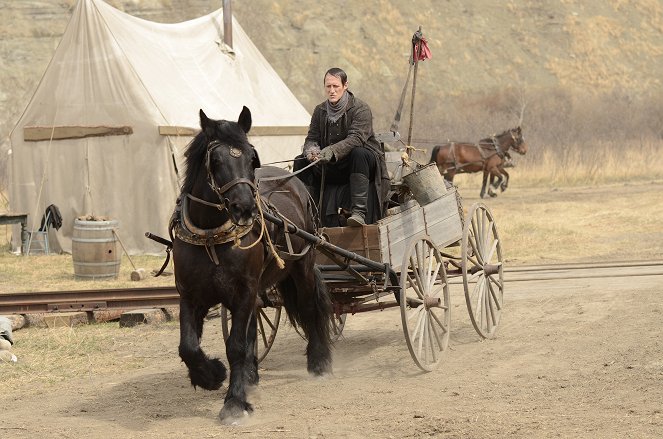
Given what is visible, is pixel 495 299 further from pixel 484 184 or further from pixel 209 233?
pixel 484 184

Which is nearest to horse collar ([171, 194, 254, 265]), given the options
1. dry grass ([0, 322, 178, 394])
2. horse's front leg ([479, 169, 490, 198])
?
dry grass ([0, 322, 178, 394])

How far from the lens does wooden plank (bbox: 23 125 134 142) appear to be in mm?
18328

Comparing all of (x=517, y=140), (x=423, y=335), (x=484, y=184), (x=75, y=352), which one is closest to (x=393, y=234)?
(x=423, y=335)

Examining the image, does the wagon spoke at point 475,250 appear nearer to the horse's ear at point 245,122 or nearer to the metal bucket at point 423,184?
the metal bucket at point 423,184

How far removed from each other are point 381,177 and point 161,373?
2.30m

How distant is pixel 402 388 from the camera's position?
796 centimetres

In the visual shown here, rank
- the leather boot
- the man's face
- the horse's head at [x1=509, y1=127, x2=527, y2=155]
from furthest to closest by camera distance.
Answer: the horse's head at [x1=509, y1=127, x2=527, y2=155]
the man's face
the leather boot

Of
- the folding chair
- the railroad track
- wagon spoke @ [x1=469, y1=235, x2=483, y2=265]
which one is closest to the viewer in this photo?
wagon spoke @ [x1=469, y1=235, x2=483, y2=265]

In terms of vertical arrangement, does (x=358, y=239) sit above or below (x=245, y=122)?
below

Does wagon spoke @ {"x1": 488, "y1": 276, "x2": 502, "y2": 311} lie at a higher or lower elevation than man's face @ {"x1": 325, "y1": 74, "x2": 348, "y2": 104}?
lower

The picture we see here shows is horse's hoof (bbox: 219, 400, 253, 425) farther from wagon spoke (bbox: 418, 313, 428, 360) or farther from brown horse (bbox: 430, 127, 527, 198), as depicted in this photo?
brown horse (bbox: 430, 127, 527, 198)

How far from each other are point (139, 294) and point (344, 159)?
4773 millimetres

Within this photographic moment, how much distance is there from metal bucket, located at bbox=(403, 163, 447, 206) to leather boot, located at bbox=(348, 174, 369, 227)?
81 cm

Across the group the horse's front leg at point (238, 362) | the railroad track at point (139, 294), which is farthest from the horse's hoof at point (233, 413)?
the railroad track at point (139, 294)
